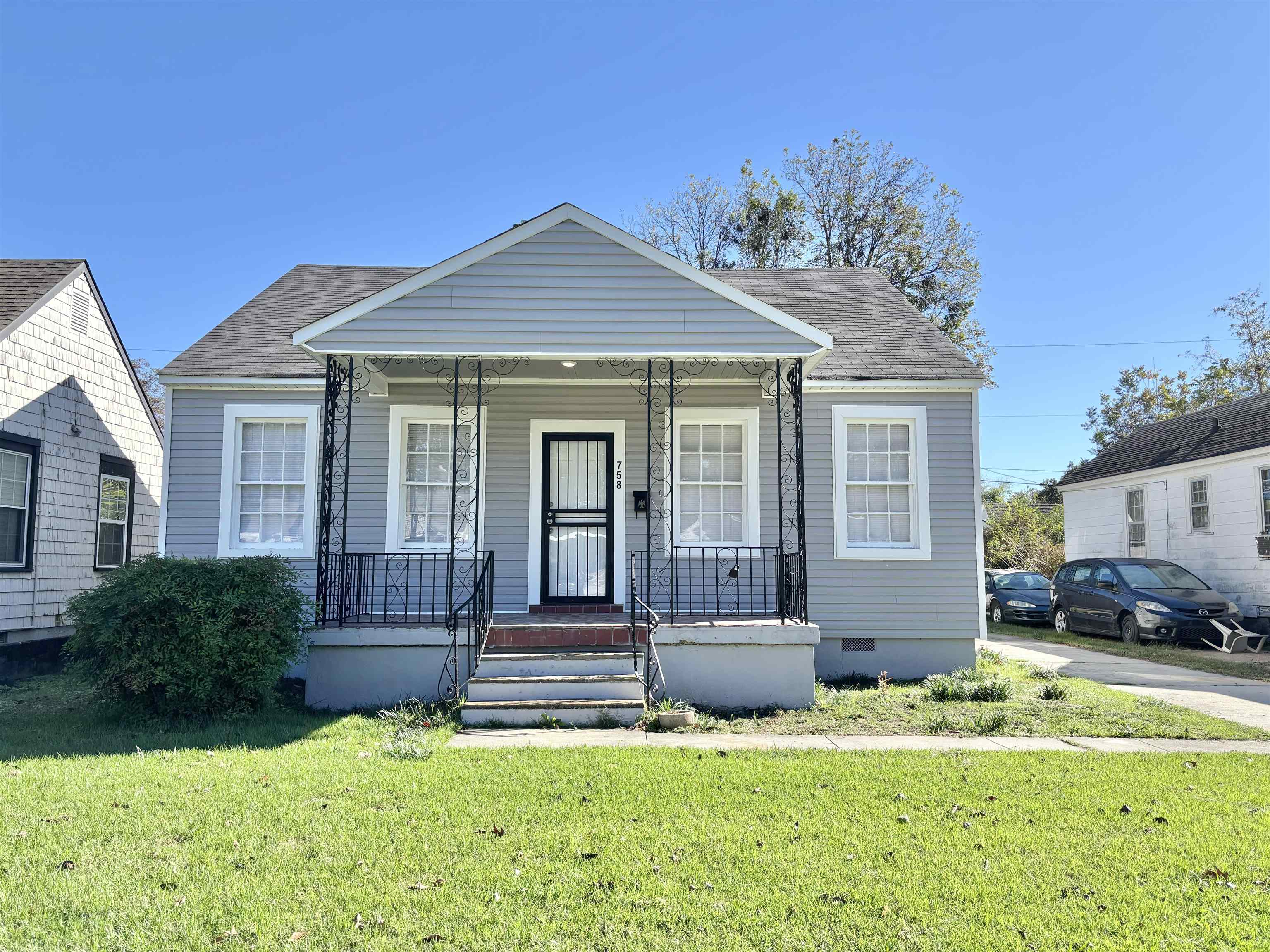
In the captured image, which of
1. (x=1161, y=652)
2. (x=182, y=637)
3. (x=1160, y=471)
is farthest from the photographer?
(x=1160, y=471)

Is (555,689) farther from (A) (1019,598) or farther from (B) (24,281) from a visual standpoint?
(A) (1019,598)

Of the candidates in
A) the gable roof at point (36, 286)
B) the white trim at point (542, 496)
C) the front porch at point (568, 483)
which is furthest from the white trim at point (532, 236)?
the gable roof at point (36, 286)

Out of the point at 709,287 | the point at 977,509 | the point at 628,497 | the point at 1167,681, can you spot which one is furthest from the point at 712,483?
the point at 1167,681

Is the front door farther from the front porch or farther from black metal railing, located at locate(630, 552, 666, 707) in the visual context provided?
black metal railing, located at locate(630, 552, 666, 707)

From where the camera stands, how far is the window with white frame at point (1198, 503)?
602 inches

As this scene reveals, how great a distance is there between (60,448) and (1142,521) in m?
19.8

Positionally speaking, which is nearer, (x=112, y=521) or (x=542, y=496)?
(x=542, y=496)

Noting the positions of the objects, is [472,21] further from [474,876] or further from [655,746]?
[474,876]

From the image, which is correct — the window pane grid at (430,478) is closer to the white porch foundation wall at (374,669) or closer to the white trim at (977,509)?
the white porch foundation wall at (374,669)

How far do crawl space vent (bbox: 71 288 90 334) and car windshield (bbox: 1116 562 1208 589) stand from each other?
57.7 feet

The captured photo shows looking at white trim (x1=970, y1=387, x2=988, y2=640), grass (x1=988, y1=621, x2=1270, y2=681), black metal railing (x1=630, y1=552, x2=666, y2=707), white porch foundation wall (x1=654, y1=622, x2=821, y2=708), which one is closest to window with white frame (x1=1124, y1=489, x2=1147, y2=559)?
grass (x1=988, y1=621, x2=1270, y2=681)

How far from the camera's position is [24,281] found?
11.1 meters

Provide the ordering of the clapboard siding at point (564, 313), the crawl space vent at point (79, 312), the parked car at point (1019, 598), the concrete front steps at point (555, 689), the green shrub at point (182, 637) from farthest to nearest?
the parked car at point (1019, 598)
the crawl space vent at point (79, 312)
the clapboard siding at point (564, 313)
the concrete front steps at point (555, 689)
the green shrub at point (182, 637)

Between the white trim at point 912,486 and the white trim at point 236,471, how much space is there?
6284 millimetres
